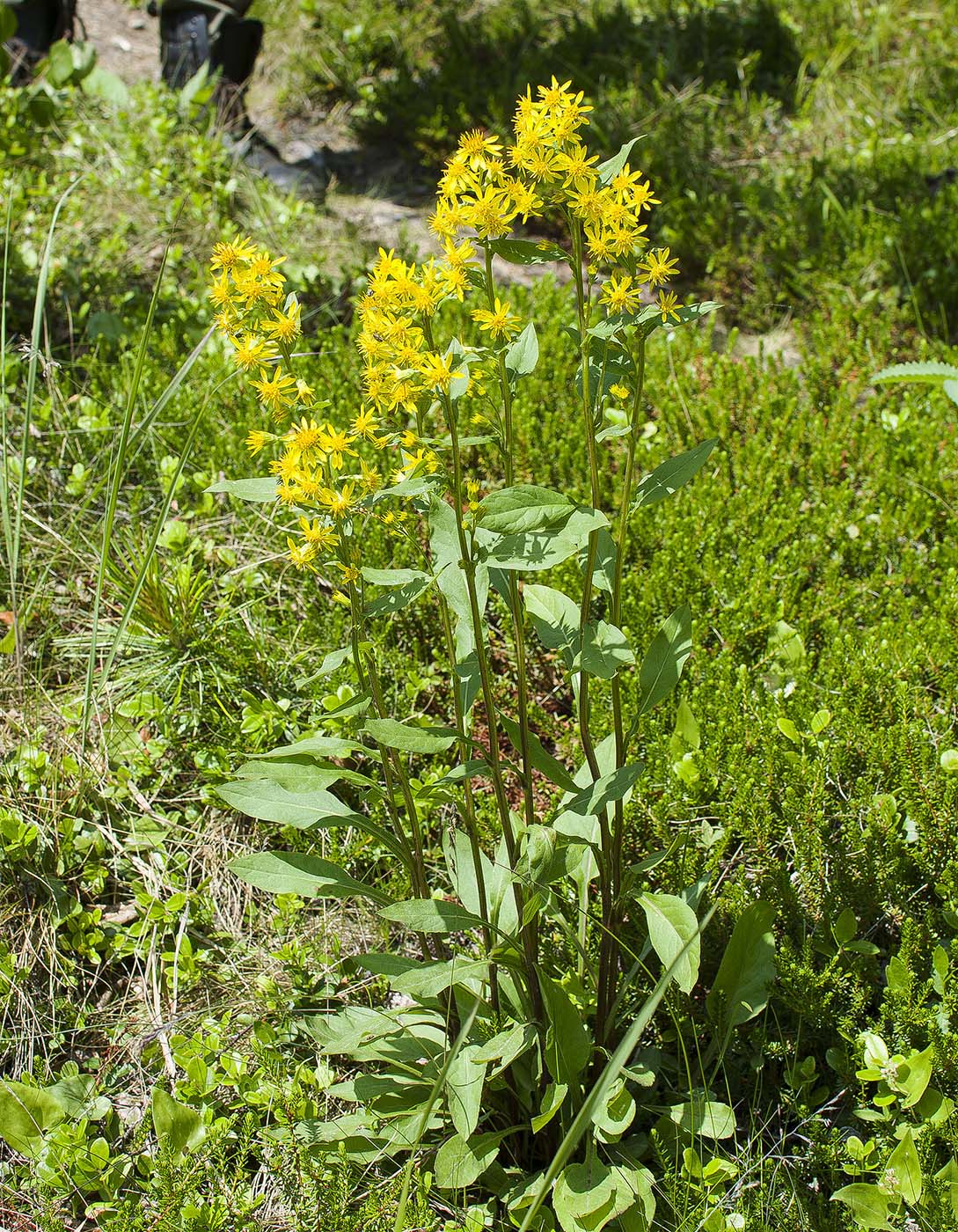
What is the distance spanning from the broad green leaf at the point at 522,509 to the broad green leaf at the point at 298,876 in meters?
0.79

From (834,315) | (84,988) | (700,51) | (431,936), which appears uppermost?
(700,51)

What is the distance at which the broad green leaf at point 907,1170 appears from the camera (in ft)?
6.51

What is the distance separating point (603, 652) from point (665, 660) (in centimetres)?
35

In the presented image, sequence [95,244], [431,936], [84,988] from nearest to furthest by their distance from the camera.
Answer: [431,936] → [84,988] → [95,244]

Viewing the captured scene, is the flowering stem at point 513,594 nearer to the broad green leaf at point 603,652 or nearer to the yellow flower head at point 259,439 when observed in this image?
the broad green leaf at point 603,652

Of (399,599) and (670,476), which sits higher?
(670,476)

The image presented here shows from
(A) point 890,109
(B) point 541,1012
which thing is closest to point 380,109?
(A) point 890,109

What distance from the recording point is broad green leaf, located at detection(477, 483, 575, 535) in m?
1.56

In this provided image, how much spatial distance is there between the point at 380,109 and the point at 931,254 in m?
3.58

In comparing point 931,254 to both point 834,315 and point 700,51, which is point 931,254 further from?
point 700,51

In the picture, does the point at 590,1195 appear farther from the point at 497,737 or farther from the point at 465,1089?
the point at 497,737

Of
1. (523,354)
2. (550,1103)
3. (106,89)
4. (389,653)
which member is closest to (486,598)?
(523,354)

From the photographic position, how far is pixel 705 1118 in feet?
6.82

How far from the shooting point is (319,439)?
1691mm
